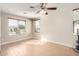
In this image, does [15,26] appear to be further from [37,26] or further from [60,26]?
[60,26]

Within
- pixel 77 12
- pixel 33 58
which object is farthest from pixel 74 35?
pixel 33 58

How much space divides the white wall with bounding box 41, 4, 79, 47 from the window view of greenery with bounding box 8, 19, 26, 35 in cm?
145

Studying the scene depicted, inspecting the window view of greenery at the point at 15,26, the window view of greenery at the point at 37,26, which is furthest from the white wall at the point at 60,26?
the window view of greenery at the point at 15,26

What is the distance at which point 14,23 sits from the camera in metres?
5.50

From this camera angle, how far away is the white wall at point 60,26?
4.00 m

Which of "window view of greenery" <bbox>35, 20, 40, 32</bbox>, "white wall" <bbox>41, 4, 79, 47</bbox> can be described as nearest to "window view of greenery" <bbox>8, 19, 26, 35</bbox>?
"window view of greenery" <bbox>35, 20, 40, 32</bbox>

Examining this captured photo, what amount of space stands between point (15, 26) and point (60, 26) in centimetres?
269

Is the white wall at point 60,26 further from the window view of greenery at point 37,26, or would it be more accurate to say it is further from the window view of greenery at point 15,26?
the window view of greenery at point 15,26

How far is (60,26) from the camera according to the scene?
4562mm

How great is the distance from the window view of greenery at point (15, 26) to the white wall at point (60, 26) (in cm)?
145

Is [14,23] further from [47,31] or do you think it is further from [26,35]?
[47,31]

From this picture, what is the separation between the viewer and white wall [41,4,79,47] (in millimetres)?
3998

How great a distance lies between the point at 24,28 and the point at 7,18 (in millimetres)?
1666

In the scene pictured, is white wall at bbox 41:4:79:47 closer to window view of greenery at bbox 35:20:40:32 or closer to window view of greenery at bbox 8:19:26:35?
window view of greenery at bbox 35:20:40:32
